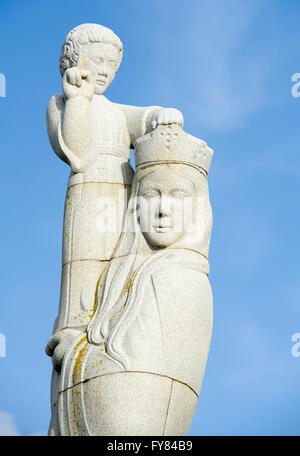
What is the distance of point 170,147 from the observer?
36.6ft

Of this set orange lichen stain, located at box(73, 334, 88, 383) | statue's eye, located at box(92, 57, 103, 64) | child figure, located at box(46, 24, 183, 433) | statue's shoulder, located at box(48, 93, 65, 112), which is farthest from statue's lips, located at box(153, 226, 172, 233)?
statue's eye, located at box(92, 57, 103, 64)

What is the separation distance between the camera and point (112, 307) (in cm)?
1090

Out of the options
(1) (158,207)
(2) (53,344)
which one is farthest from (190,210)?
(2) (53,344)

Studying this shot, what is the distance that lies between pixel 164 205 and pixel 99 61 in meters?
2.12

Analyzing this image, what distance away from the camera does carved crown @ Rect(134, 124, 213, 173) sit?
11148mm

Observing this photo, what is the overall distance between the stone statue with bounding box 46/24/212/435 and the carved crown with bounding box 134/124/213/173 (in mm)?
11

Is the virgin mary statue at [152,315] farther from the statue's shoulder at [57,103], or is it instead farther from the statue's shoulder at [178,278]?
the statue's shoulder at [57,103]

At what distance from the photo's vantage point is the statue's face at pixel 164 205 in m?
11.0

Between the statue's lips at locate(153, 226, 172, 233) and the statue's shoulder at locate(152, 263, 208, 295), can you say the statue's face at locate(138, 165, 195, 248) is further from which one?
the statue's shoulder at locate(152, 263, 208, 295)

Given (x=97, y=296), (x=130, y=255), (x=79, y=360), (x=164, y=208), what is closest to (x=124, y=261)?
(x=130, y=255)
